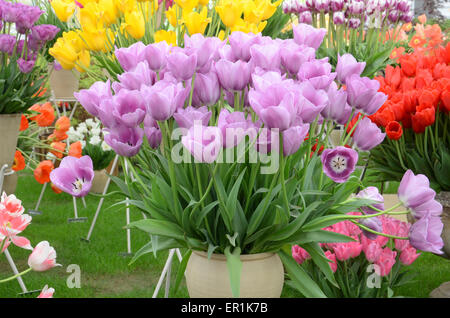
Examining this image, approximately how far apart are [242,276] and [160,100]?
1.31 feet

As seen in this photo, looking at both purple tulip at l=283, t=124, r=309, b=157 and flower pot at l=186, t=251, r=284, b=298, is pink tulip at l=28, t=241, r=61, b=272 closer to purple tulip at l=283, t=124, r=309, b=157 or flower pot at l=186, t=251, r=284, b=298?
flower pot at l=186, t=251, r=284, b=298

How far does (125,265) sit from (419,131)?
206 centimetres

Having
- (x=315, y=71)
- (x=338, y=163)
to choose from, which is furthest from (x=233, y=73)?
(x=338, y=163)

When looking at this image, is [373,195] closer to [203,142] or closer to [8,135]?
[203,142]

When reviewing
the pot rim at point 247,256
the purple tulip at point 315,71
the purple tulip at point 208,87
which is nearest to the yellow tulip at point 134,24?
the purple tulip at point 208,87

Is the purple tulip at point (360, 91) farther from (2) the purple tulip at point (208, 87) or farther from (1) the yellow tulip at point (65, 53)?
(1) the yellow tulip at point (65, 53)

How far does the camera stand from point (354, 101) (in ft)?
3.67

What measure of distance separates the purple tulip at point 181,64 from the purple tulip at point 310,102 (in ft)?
0.72

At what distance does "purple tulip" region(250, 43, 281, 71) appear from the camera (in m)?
1.10

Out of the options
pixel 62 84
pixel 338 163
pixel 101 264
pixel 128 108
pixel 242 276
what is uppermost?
pixel 128 108

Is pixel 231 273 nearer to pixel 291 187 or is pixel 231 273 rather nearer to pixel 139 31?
pixel 291 187

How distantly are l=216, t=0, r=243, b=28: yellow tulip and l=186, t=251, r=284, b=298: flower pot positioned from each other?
65cm

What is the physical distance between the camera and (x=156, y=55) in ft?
3.73

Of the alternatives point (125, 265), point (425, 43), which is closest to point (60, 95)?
point (125, 265)
